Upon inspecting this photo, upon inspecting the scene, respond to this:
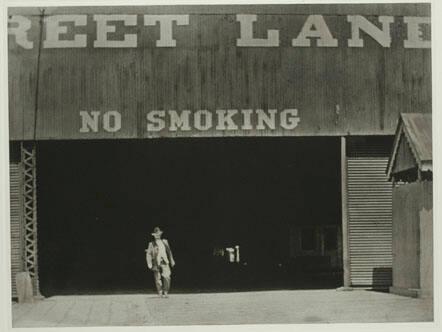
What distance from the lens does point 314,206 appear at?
105 ft

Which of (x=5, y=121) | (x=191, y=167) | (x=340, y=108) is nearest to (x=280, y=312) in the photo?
(x=340, y=108)

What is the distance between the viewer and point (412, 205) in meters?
21.4

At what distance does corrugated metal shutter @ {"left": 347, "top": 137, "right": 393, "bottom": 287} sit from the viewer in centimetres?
2395

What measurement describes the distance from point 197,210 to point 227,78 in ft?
36.6

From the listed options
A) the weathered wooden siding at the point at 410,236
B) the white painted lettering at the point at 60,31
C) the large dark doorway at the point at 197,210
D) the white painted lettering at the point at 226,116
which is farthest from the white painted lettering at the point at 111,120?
the weathered wooden siding at the point at 410,236

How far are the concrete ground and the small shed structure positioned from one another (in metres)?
0.53

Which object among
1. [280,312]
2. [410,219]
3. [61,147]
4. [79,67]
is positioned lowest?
[280,312]

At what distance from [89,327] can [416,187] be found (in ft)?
27.4

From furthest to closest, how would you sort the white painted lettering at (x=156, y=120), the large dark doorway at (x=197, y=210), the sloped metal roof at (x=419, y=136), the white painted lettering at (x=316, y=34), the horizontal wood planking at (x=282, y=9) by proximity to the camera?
1. the large dark doorway at (x=197, y=210)
2. the white painted lettering at (x=156, y=120)
3. the white painted lettering at (x=316, y=34)
4. the horizontal wood planking at (x=282, y=9)
5. the sloped metal roof at (x=419, y=136)

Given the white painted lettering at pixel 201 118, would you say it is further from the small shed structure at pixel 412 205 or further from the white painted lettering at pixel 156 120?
the small shed structure at pixel 412 205

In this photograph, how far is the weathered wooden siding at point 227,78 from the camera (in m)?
22.3

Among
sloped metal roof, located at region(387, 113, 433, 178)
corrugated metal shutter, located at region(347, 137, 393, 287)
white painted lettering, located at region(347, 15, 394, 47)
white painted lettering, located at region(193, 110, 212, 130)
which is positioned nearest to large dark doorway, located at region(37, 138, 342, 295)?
corrugated metal shutter, located at region(347, 137, 393, 287)

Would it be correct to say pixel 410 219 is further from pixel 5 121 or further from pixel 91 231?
pixel 91 231

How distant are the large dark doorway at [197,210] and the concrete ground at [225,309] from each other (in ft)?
20.1
